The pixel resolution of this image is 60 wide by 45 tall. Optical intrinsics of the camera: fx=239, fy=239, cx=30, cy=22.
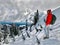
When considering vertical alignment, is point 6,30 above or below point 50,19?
below

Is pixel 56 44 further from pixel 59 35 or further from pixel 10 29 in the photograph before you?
pixel 10 29

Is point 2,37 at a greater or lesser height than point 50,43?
lesser

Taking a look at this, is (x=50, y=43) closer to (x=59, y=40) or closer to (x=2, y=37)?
(x=59, y=40)

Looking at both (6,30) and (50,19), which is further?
(6,30)

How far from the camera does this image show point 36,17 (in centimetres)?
10381

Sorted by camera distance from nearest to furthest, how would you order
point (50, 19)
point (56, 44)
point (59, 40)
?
point (56, 44) → point (59, 40) → point (50, 19)

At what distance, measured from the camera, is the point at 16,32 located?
4535 inches

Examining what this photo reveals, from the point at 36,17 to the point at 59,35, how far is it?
62.7m

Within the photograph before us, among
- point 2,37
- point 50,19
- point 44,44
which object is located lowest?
point 2,37

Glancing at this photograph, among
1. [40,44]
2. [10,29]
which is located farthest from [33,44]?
[10,29]

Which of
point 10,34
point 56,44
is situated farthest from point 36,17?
point 56,44

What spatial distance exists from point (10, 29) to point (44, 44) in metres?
78.1

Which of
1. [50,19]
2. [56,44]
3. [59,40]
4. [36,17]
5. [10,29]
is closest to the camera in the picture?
[56,44]

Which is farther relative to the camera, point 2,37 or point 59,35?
point 2,37
